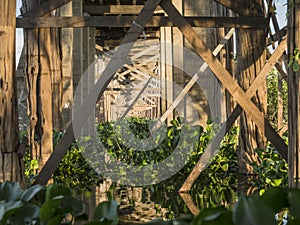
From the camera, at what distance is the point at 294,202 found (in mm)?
1121

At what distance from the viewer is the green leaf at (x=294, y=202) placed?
43.3 inches

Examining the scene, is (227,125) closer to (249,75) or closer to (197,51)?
(197,51)

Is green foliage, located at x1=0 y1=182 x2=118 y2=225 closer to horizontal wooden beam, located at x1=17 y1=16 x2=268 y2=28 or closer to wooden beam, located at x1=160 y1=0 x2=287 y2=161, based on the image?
wooden beam, located at x1=160 y1=0 x2=287 y2=161

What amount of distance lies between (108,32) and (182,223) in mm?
14126

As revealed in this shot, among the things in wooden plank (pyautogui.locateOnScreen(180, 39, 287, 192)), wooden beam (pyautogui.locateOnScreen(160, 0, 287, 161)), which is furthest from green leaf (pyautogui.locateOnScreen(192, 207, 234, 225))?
wooden plank (pyautogui.locateOnScreen(180, 39, 287, 192))

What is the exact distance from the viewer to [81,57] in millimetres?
10414

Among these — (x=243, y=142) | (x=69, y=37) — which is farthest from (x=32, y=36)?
(x=69, y=37)

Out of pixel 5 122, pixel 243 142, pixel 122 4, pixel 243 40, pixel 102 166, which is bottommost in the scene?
pixel 102 166

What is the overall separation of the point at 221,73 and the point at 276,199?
11.1 ft

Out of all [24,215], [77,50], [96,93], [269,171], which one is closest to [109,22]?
[96,93]

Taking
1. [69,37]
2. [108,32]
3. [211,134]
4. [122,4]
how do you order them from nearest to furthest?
[211,134] → [69,37] → [122,4] → [108,32]

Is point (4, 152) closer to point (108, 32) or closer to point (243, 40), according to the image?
point (243, 40)

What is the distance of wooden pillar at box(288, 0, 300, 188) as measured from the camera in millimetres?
3391

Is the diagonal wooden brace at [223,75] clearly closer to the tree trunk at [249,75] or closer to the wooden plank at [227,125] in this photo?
the wooden plank at [227,125]
